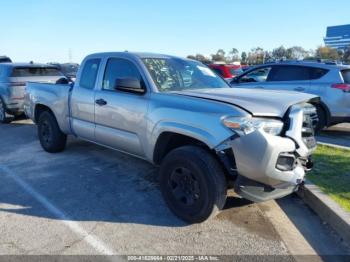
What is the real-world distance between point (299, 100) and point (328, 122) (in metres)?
5.02

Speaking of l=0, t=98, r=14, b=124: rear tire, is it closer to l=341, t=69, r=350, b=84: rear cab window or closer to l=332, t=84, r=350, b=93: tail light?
l=332, t=84, r=350, b=93: tail light

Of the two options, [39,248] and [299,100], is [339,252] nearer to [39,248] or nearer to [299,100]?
[299,100]

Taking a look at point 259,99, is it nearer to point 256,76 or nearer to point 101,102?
point 101,102

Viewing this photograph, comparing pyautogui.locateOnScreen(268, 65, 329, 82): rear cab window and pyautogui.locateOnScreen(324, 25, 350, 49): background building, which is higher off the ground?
pyautogui.locateOnScreen(324, 25, 350, 49): background building

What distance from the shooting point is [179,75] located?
512cm

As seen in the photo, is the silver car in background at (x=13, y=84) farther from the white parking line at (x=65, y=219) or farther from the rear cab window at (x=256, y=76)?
the rear cab window at (x=256, y=76)

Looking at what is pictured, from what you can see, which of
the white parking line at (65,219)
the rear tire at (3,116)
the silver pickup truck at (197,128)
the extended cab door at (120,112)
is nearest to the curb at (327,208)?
the silver pickup truck at (197,128)

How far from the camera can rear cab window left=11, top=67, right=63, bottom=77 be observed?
1024cm

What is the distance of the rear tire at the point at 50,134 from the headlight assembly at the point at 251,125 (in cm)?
400

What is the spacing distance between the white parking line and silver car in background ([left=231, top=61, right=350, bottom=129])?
578cm

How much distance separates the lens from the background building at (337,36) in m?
100

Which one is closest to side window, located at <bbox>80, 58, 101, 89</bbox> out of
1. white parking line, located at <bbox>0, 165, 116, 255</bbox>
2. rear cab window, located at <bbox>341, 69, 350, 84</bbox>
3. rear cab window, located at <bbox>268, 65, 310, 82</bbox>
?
white parking line, located at <bbox>0, 165, 116, 255</bbox>

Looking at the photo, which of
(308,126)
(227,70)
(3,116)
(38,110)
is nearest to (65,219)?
(308,126)

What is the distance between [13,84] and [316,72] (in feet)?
25.4
